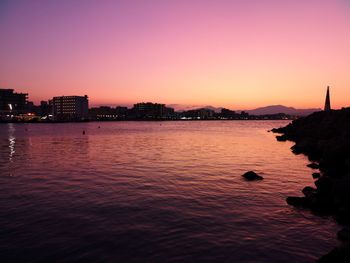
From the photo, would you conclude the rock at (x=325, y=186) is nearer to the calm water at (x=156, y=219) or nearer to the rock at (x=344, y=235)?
the calm water at (x=156, y=219)

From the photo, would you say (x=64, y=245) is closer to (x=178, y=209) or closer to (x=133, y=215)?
(x=133, y=215)

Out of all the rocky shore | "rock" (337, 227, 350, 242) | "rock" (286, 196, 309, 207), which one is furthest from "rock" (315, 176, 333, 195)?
"rock" (337, 227, 350, 242)

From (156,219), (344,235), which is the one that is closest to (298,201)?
(344,235)

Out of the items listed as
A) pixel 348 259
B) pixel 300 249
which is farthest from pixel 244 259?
pixel 348 259

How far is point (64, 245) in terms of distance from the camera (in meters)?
13.8

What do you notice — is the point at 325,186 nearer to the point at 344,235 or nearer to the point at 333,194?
the point at 333,194

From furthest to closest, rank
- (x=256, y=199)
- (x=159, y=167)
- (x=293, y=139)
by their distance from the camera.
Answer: (x=293, y=139) < (x=159, y=167) < (x=256, y=199)

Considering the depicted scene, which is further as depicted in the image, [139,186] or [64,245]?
[139,186]

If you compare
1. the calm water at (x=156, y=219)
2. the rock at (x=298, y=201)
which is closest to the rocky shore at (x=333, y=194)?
the rock at (x=298, y=201)

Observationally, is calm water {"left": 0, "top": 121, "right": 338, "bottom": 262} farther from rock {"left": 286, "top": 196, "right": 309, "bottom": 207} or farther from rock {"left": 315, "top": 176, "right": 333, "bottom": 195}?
rock {"left": 315, "top": 176, "right": 333, "bottom": 195}

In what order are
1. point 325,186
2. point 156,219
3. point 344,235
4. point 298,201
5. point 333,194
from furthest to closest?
point 325,186 → point 298,201 → point 333,194 → point 156,219 → point 344,235

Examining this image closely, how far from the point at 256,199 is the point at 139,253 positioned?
11.0m

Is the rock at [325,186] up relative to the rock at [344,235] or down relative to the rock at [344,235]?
up

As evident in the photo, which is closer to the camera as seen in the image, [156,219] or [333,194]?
[156,219]
